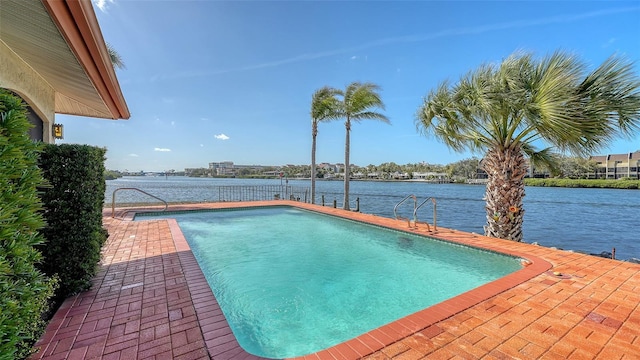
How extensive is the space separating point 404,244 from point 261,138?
2283 centimetres

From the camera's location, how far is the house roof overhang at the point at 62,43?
206cm

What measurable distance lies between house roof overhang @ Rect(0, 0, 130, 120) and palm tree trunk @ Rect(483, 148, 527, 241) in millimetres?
7391

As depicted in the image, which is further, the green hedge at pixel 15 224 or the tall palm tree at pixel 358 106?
the tall palm tree at pixel 358 106

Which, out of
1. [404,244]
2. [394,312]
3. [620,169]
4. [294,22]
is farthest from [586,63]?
[620,169]

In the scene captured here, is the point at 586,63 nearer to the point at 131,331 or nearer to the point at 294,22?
the point at 131,331

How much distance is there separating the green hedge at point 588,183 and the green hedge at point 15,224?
60382 millimetres

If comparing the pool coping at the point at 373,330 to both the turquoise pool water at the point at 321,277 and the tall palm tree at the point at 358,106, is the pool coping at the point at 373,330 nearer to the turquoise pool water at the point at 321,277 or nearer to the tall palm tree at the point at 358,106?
the turquoise pool water at the point at 321,277

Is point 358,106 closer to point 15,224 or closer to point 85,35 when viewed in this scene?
point 85,35

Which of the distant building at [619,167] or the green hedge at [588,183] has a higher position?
the distant building at [619,167]

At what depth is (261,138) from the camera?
2691cm

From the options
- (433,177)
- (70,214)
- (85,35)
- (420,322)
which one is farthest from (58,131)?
(433,177)

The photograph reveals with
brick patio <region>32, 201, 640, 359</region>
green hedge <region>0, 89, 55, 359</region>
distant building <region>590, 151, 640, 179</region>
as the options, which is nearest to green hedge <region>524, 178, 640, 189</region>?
distant building <region>590, 151, 640, 179</region>

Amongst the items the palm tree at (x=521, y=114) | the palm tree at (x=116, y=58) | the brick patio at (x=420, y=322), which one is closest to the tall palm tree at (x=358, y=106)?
the palm tree at (x=521, y=114)

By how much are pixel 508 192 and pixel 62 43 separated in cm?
806
